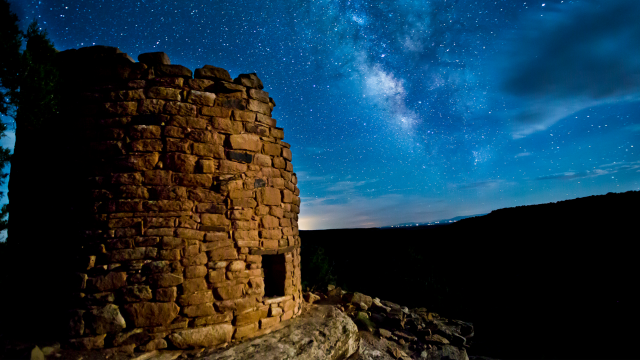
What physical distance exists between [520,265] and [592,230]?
2383mm

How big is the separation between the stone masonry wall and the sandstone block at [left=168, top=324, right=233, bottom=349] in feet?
0.04

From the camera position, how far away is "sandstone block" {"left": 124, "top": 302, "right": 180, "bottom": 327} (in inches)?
122

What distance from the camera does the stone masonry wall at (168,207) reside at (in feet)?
10.3

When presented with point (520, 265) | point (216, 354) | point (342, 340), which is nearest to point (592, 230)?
point (520, 265)

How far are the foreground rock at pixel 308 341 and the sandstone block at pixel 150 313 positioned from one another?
0.63m

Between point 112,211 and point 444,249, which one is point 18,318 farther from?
point 444,249

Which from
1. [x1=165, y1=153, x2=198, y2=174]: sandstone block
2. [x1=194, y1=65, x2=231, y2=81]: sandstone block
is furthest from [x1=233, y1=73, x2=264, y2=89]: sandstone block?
[x1=165, y1=153, x2=198, y2=174]: sandstone block

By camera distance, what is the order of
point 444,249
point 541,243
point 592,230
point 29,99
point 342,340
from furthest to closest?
point 444,249, point 541,243, point 592,230, point 342,340, point 29,99

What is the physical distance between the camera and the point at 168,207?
3.39 meters

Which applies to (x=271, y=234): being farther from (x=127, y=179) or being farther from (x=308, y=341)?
(x=127, y=179)

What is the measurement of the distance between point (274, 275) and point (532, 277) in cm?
975

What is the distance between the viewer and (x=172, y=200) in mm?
3424

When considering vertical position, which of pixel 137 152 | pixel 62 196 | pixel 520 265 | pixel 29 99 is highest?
pixel 29 99

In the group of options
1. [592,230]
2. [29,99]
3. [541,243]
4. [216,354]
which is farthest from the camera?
[541,243]
